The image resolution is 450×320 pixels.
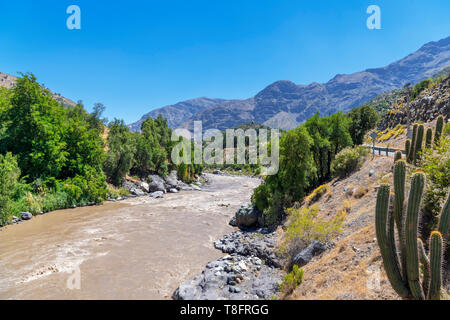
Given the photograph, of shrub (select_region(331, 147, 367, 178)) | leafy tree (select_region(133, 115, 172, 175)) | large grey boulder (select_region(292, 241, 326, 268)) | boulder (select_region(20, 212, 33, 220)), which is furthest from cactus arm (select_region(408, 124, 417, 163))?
leafy tree (select_region(133, 115, 172, 175))

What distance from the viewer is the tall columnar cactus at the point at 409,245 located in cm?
537

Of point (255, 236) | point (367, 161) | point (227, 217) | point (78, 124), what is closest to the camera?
point (255, 236)

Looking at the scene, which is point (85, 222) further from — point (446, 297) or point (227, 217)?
point (446, 297)

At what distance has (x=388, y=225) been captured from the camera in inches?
243

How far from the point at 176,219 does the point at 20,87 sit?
23641 mm

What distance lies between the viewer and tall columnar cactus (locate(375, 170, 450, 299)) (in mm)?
5367

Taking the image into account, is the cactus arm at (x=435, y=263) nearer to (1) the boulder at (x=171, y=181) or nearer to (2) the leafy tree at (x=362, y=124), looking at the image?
(2) the leafy tree at (x=362, y=124)

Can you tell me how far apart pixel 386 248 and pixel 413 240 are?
67 centimetres

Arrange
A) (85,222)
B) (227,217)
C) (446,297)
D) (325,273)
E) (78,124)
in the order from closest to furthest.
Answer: (446,297) < (325,273) < (85,222) < (227,217) < (78,124)

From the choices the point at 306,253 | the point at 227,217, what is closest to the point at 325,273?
the point at 306,253

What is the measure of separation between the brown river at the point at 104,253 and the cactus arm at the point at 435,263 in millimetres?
10292

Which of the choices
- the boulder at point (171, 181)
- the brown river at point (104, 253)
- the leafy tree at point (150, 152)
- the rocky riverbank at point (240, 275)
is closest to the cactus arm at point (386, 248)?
the rocky riverbank at point (240, 275)

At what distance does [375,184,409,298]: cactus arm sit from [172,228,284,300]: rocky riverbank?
224 inches

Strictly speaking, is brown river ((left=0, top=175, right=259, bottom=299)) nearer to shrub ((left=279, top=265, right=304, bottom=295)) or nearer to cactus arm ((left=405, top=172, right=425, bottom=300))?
shrub ((left=279, top=265, right=304, bottom=295))
